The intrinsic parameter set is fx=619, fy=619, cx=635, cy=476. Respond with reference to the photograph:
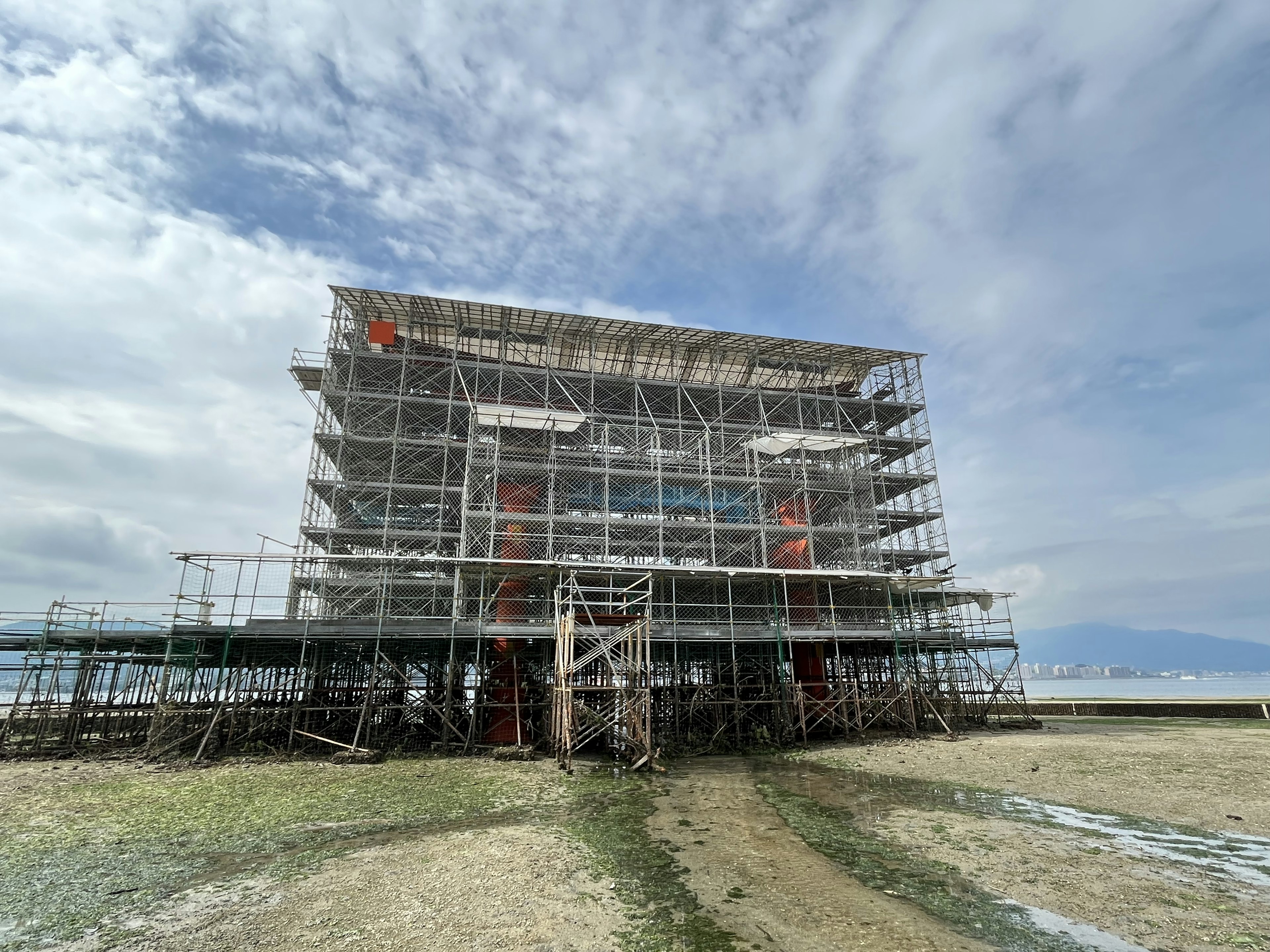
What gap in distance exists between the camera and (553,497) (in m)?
26.8

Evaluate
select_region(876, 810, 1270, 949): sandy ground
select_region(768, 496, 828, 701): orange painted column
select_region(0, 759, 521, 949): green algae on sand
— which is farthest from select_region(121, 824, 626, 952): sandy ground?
select_region(768, 496, 828, 701): orange painted column

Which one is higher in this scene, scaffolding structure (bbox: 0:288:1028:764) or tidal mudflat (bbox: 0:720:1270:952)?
scaffolding structure (bbox: 0:288:1028:764)

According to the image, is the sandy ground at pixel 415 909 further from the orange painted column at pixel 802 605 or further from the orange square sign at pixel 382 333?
the orange square sign at pixel 382 333

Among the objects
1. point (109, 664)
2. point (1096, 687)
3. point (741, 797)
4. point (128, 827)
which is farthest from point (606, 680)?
point (1096, 687)

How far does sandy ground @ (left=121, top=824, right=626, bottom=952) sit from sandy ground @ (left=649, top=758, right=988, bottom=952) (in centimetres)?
153

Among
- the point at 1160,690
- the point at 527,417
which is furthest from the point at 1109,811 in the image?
the point at 1160,690

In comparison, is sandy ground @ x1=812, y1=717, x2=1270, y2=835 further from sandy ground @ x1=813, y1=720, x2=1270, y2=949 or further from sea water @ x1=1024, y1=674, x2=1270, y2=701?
sea water @ x1=1024, y1=674, x2=1270, y2=701

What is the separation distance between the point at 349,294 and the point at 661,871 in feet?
87.9

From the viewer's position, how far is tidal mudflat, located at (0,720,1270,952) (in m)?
6.88

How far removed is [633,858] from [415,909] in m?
3.35

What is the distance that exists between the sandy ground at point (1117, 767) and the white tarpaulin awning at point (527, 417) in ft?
48.8

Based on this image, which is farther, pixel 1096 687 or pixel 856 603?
pixel 1096 687

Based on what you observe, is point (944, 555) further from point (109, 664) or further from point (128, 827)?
point (109, 664)

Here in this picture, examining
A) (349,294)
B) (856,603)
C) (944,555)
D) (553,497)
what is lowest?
(856,603)
